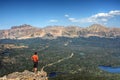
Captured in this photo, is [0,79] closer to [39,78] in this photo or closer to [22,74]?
[22,74]

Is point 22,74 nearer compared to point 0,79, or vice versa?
point 0,79

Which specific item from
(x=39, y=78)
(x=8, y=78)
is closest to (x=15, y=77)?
(x=8, y=78)

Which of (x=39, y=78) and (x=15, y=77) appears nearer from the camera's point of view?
(x=15, y=77)

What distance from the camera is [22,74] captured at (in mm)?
71625

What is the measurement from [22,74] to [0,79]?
7601mm

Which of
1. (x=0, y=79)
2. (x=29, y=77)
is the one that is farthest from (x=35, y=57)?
(x=0, y=79)

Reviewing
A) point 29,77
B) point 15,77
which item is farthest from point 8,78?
point 29,77

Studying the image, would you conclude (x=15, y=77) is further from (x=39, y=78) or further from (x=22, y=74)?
(x=39, y=78)

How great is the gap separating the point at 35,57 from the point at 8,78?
10591 mm

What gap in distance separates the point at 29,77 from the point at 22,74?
296cm

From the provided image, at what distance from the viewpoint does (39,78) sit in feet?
239

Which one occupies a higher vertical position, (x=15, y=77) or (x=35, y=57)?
A: (x=35, y=57)

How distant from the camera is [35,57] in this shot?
2621 inches

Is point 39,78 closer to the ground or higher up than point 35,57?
closer to the ground
